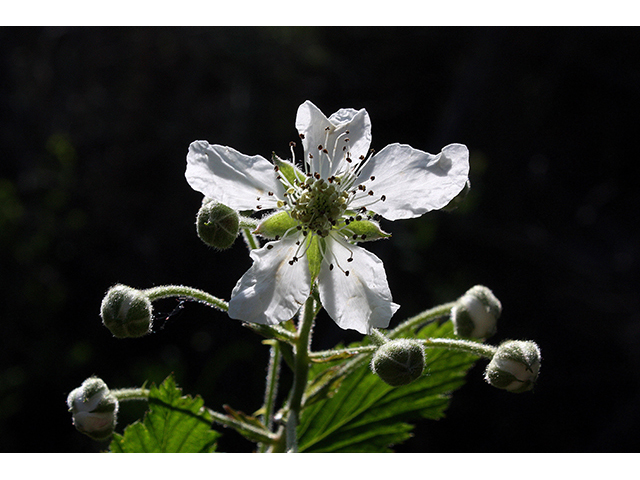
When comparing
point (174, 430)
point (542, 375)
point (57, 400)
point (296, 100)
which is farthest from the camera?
point (296, 100)

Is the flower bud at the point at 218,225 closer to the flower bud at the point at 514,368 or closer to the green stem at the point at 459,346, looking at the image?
the green stem at the point at 459,346

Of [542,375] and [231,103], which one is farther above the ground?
[231,103]

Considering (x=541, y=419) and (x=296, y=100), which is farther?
(x=296, y=100)

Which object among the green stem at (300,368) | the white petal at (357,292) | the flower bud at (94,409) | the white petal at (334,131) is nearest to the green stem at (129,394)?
the flower bud at (94,409)

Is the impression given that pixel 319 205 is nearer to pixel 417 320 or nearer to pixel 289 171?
pixel 289 171

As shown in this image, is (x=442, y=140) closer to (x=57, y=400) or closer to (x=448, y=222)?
(x=448, y=222)

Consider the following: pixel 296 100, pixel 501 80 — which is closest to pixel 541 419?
pixel 501 80

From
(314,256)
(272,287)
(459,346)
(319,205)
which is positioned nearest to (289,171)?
(319,205)
